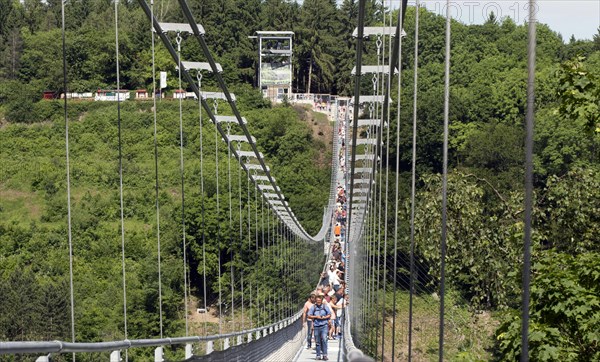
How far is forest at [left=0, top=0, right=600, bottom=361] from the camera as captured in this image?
586 inches

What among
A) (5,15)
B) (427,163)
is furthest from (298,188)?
(5,15)

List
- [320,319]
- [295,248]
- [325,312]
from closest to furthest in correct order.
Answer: [320,319]
[325,312]
[295,248]

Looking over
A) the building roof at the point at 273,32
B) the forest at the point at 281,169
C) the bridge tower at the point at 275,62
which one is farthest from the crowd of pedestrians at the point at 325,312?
the building roof at the point at 273,32

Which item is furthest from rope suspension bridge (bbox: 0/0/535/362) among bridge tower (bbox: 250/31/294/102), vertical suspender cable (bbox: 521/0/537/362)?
bridge tower (bbox: 250/31/294/102)

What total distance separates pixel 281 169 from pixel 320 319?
51.9 metres

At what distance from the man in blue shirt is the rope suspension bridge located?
0.08 meters

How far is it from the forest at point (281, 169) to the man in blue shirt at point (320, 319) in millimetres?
1524

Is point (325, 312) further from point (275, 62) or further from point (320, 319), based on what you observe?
point (275, 62)

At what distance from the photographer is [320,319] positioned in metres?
15.7

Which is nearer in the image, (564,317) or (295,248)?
(564,317)

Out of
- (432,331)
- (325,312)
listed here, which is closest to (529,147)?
(325,312)

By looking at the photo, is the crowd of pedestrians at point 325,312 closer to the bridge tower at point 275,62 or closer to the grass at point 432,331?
the grass at point 432,331

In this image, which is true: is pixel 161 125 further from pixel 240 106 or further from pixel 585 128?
pixel 585 128

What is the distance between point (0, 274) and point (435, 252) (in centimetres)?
2368
